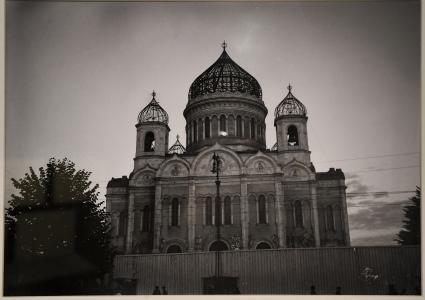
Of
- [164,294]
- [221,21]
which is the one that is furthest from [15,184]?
[221,21]

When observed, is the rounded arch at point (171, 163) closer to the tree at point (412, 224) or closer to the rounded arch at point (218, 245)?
the rounded arch at point (218, 245)

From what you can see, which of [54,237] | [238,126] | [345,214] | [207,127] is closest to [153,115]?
[207,127]

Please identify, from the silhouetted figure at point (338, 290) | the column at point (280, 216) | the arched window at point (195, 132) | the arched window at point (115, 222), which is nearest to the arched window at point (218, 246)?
the column at point (280, 216)

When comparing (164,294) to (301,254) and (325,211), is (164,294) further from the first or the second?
(325,211)

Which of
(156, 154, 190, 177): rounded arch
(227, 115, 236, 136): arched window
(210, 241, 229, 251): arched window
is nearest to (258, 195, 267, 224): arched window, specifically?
(210, 241, 229, 251): arched window

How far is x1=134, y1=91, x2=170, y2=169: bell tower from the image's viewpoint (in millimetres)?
21250

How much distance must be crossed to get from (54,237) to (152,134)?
8.26 meters

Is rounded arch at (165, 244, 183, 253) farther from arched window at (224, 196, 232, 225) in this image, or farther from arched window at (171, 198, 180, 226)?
arched window at (224, 196, 232, 225)

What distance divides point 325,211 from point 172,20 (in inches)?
398

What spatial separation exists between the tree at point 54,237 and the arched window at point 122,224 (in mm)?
2034

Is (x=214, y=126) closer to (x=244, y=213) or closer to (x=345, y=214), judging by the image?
(x=244, y=213)

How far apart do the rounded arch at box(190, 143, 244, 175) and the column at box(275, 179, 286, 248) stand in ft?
5.83

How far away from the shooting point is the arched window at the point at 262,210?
19.1m

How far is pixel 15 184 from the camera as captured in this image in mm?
15164
